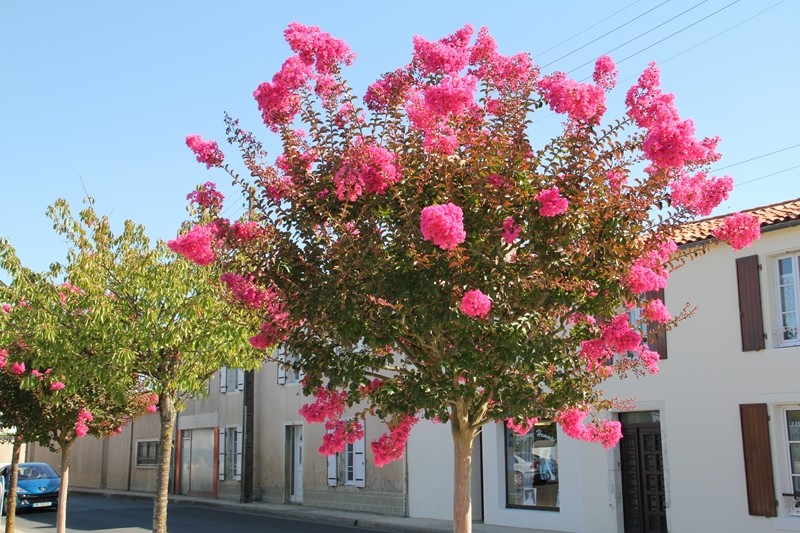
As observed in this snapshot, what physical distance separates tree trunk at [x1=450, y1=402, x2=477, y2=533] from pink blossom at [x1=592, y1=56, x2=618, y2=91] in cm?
263

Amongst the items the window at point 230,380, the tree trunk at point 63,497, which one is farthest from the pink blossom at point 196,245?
the window at point 230,380

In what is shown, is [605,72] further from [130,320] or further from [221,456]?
[221,456]

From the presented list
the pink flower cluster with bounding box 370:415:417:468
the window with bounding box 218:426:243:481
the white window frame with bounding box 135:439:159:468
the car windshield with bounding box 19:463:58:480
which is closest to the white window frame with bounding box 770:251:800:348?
the pink flower cluster with bounding box 370:415:417:468

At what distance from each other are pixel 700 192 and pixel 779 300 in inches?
325

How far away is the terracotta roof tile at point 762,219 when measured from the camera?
13.2 meters

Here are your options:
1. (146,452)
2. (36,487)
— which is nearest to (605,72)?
(36,487)

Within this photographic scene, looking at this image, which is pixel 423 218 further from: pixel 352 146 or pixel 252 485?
pixel 252 485

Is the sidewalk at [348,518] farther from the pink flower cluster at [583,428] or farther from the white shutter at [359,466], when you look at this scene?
the pink flower cluster at [583,428]

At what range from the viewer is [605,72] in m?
6.25

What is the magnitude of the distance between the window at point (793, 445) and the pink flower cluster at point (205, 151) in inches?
407

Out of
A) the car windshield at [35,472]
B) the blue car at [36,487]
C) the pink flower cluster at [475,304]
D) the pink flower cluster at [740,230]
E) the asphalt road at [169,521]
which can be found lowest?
the asphalt road at [169,521]

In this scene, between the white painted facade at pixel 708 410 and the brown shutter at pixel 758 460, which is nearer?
the brown shutter at pixel 758 460

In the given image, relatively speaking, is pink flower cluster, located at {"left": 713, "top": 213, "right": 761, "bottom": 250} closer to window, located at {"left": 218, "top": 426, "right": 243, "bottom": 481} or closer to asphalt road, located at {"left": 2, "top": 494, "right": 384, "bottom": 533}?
asphalt road, located at {"left": 2, "top": 494, "right": 384, "bottom": 533}

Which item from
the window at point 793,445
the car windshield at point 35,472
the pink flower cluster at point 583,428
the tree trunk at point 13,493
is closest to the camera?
the pink flower cluster at point 583,428
